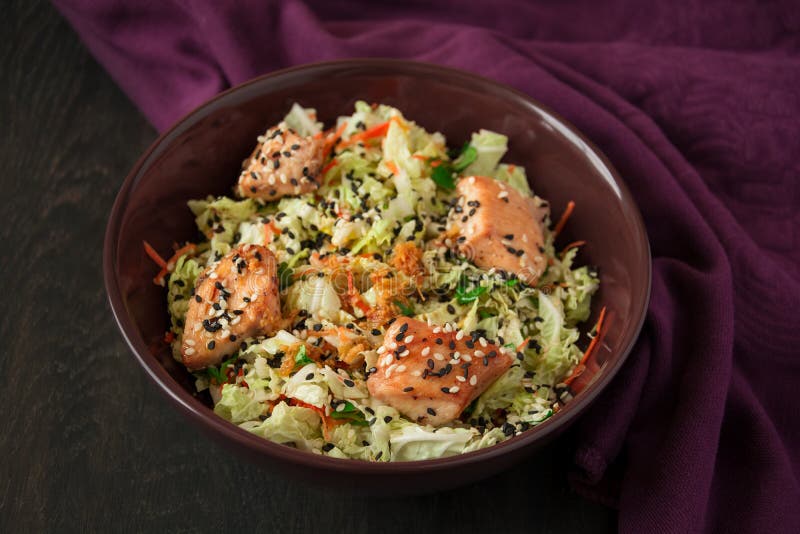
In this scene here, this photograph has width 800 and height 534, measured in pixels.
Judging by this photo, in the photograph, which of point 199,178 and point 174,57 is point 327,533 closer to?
point 199,178

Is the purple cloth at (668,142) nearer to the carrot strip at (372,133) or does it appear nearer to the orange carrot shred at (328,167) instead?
the carrot strip at (372,133)

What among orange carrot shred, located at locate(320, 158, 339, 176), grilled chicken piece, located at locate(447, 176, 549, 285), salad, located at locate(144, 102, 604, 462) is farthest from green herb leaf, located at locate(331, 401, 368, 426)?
orange carrot shred, located at locate(320, 158, 339, 176)

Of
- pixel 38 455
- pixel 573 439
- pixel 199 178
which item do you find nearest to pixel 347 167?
pixel 199 178

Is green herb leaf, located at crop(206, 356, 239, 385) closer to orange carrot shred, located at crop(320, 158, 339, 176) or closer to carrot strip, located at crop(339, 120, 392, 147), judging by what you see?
orange carrot shred, located at crop(320, 158, 339, 176)

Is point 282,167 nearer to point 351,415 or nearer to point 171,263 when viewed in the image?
point 171,263

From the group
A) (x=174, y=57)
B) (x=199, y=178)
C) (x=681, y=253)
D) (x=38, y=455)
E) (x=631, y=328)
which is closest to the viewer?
(x=631, y=328)

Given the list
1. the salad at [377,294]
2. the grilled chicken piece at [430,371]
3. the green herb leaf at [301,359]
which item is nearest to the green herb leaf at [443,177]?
the salad at [377,294]
